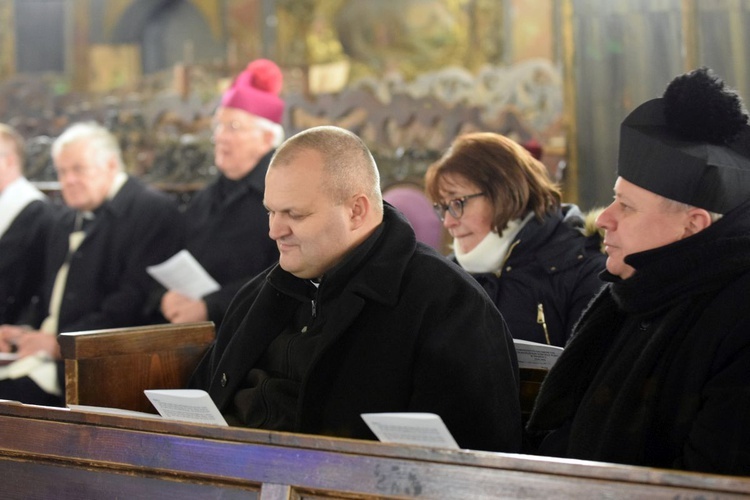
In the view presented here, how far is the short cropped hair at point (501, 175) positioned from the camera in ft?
11.8

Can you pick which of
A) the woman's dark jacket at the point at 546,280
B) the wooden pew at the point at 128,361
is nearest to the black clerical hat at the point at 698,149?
the woman's dark jacket at the point at 546,280

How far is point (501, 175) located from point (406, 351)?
113cm

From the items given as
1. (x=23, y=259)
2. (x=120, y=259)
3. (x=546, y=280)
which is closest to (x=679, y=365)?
(x=546, y=280)

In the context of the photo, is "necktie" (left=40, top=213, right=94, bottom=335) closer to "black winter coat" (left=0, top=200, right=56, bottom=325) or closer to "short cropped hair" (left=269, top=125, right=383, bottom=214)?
"black winter coat" (left=0, top=200, right=56, bottom=325)

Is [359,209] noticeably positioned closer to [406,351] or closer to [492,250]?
[406,351]

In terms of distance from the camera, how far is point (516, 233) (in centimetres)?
362

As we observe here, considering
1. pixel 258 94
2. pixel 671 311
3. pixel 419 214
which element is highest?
pixel 258 94

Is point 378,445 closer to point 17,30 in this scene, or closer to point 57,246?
point 57,246

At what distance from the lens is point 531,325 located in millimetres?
3494

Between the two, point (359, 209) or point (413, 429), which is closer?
point (413, 429)

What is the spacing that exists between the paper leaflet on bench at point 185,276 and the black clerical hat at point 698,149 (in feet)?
7.68

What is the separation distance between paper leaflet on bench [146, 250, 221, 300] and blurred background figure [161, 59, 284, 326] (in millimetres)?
47

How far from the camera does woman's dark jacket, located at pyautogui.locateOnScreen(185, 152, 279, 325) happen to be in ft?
15.6

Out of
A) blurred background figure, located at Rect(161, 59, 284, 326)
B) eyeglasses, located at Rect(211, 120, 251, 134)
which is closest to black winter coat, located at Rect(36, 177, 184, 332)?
blurred background figure, located at Rect(161, 59, 284, 326)
